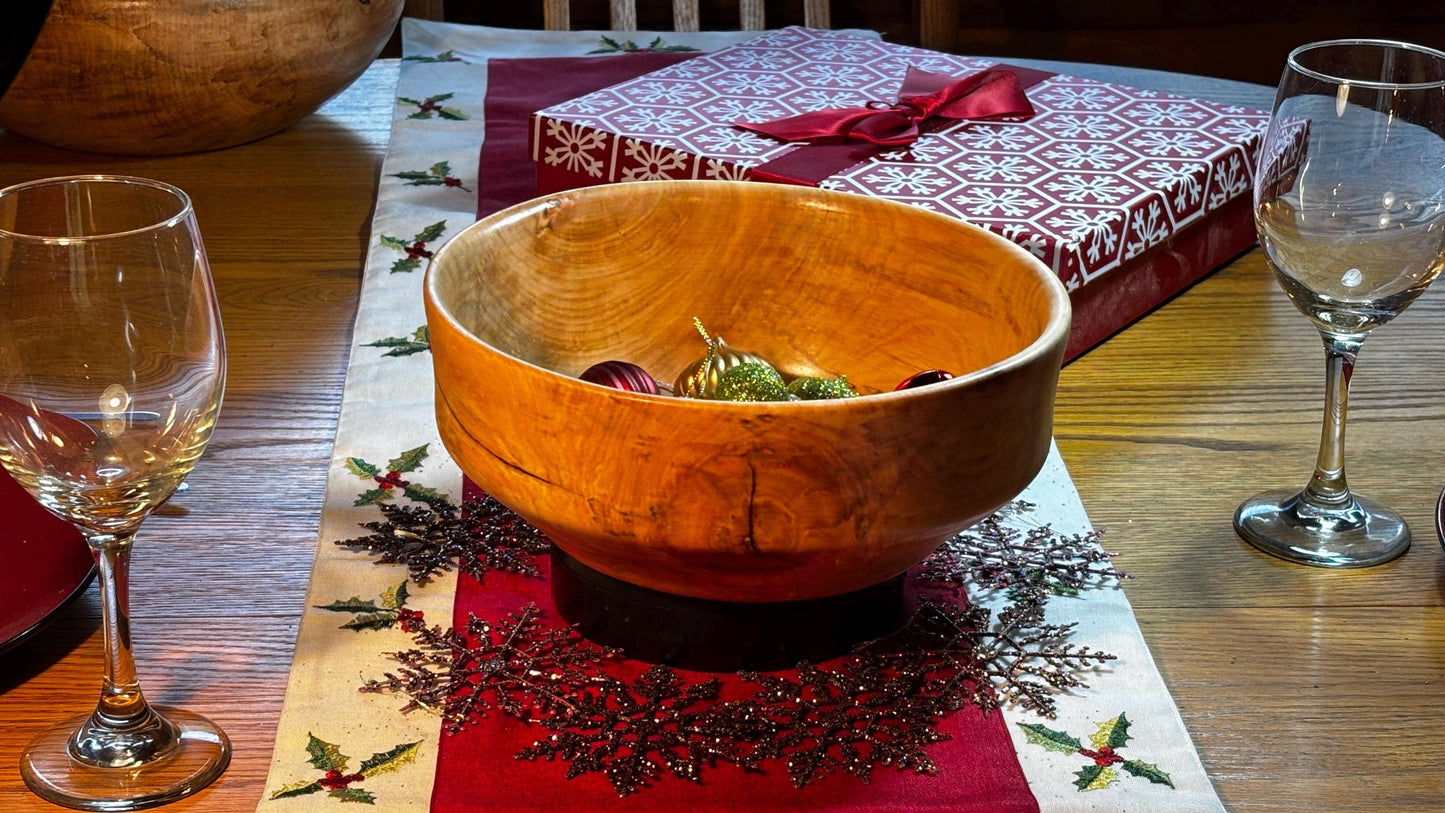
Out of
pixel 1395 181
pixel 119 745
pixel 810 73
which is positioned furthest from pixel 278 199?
pixel 1395 181

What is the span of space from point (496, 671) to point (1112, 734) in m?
0.22

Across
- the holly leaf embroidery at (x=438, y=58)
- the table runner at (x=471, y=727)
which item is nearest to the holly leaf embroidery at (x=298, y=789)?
the table runner at (x=471, y=727)

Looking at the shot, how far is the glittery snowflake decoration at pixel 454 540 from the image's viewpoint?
1.88 ft

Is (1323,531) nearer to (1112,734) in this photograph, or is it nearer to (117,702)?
(1112,734)

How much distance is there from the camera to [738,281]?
0.63m

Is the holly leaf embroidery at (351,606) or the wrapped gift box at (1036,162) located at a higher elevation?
the wrapped gift box at (1036,162)

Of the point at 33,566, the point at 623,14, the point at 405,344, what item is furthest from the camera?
the point at 623,14

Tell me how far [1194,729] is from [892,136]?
0.50 m

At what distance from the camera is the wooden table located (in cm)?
49

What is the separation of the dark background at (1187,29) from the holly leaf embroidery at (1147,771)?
2488 mm

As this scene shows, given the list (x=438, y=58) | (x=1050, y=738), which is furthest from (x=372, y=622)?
(x=438, y=58)

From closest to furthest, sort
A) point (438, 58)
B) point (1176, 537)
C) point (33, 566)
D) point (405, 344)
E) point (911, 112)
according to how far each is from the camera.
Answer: point (33, 566) → point (1176, 537) → point (405, 344) → point (911, 112) → point (438, 58)

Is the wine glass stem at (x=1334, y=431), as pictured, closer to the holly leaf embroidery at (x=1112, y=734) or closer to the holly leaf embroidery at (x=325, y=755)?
the holly leaf embroidery at (x=1112, y=734)

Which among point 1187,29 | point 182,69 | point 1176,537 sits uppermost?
point 182,69
